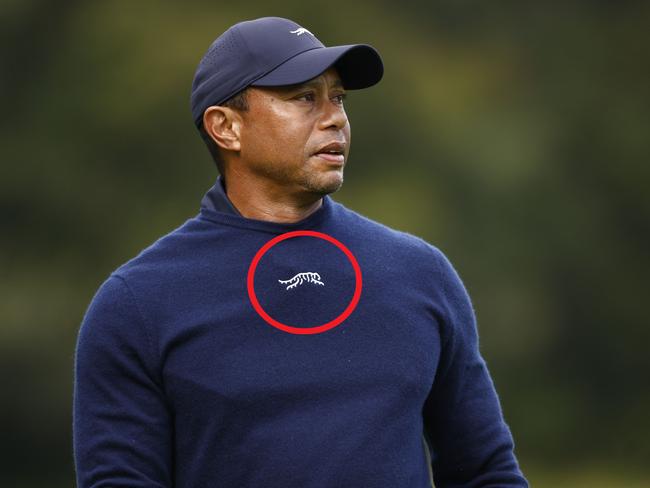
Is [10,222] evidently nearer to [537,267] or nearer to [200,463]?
[537,267]

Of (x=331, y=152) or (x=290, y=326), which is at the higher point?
(x=331, y=152)

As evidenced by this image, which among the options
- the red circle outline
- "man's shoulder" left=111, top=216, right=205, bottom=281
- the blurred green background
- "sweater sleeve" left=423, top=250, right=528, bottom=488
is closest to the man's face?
the red circle outline

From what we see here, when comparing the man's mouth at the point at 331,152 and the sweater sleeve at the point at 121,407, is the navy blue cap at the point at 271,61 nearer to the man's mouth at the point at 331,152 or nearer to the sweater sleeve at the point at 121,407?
the man's mouth at the point at 331,152

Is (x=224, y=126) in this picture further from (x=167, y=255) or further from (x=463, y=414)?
(x=463, y=414)

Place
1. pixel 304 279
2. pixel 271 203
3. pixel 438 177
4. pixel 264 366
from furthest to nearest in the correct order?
1. pixel 438 177
2. pixel 271 203
3. pixel 304 279
4. pixel 264 366

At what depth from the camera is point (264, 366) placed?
3.01 metres

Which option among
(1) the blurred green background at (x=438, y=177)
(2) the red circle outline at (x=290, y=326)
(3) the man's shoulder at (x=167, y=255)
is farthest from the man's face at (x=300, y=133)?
(1) the blurred green background at (x=438, y=177)

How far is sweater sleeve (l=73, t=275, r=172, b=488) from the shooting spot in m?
3.01

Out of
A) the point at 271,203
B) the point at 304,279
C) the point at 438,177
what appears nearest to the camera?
the point at 304,279

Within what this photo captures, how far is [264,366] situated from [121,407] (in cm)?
32

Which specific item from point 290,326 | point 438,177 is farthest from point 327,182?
point 438,177

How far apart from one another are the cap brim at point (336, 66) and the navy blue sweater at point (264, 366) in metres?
0.33

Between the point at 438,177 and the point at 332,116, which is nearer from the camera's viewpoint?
the point at 332,116

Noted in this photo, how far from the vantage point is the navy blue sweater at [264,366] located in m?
2.98
